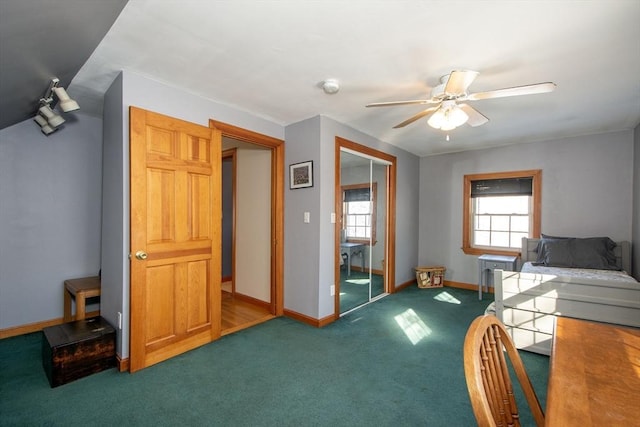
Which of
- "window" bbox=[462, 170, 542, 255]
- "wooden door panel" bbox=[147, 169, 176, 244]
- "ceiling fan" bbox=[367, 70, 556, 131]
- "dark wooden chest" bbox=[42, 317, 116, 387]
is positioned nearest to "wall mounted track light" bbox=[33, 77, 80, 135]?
"wooden door panel" bbox=[147, 169, 176, 244]

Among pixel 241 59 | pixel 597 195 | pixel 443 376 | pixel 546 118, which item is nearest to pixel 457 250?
pixel 597 195

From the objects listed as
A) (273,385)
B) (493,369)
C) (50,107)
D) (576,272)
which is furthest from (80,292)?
(576,272)

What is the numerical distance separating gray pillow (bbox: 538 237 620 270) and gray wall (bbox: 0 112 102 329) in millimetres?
5795

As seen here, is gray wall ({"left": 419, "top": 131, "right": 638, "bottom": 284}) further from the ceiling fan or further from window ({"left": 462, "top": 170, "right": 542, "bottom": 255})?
the ceiling fan

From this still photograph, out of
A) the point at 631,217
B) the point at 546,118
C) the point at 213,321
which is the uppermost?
the point at 546,118

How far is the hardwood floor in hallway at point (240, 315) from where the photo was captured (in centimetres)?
322

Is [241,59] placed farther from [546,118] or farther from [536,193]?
[536,193]

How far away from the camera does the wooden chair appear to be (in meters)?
0.82

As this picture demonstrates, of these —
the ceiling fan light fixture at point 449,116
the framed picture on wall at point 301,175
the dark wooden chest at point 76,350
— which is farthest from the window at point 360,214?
the dark wooden chest at point 76,350

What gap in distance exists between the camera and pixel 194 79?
244 cm

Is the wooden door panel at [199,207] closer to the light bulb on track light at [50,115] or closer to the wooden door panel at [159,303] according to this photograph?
the wooden door panel at [159,303]

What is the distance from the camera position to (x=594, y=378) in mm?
956

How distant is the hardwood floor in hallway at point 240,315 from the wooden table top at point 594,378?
282 centimetres

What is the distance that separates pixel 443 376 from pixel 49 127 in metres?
4.31
